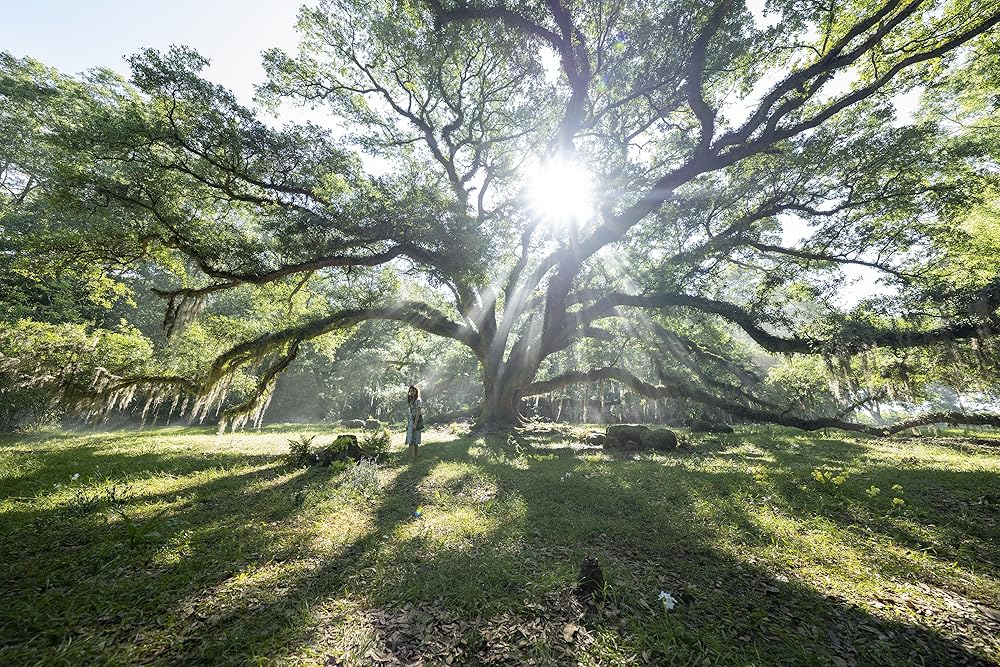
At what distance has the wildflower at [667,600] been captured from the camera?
3.12 m

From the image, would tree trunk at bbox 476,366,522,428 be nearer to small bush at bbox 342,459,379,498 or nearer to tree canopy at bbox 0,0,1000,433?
tree canopy at bbox 0,0,1000,433

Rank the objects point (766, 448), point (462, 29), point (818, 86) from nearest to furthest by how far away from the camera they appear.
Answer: point (818, 86) < point (462, 29) < point (766, 448)

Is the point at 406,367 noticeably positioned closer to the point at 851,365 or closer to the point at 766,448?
the point at 766,448

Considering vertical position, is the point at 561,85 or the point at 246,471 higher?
the point at 561,85

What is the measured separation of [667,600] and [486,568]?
1.74 m

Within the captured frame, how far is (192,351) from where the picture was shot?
39.9ft

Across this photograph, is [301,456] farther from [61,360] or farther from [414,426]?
[61,360]

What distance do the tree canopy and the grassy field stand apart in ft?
16.3

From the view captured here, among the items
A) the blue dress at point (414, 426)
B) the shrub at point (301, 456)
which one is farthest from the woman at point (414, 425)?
the shrub at point (301, 456)

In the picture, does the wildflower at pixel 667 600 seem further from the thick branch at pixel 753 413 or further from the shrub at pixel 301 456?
the thick branch at pixel 753 413

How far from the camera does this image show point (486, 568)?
3.74 meters

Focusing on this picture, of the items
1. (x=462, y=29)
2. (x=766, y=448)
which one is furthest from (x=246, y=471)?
(x=766, y=448)

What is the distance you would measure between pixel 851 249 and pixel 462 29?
44.6 ft

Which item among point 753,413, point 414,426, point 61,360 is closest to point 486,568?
point 414,426
